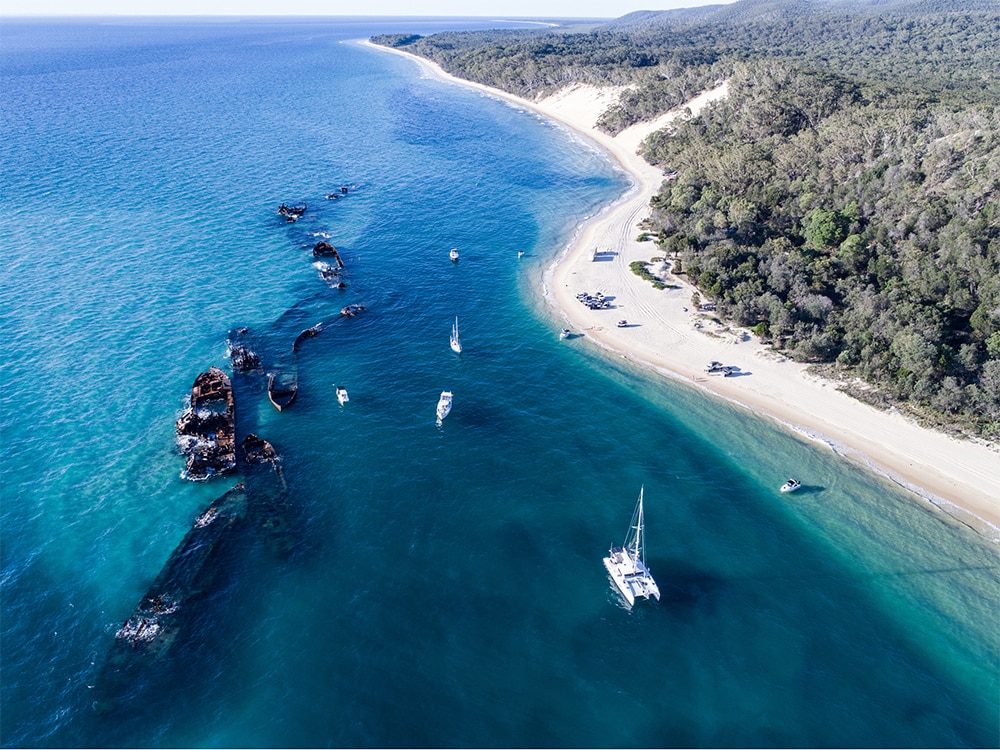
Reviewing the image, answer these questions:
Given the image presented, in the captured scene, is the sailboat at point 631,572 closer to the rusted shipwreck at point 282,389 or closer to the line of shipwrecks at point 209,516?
the line of shipwrecks at point 209,516

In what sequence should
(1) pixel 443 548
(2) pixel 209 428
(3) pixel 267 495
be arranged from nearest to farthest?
1. (1) pixel 443 548
2. (3) pixel 267 495
3. (2) pixel 209 428

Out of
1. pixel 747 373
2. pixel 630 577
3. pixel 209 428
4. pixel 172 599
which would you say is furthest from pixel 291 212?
pixel 630 577

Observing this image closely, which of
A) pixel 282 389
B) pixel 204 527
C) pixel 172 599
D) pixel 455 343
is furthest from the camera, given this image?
pixel 455 343

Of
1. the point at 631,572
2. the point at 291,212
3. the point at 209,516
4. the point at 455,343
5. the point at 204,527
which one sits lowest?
the point at 204,527

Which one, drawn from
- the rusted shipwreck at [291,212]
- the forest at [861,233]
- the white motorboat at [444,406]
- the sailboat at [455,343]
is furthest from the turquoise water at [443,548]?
the rusted shipwreck at [291,212]

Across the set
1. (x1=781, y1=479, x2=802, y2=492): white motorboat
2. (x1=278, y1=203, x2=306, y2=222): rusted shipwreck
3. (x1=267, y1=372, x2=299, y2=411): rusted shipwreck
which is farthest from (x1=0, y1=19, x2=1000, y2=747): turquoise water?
(x1=278, y1=203, x2=306, y2=222): rusted shipwreck

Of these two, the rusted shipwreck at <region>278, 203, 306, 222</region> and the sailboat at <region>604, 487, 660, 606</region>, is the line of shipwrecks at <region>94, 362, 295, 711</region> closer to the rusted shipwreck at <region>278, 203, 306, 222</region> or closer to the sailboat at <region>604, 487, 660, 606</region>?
the sailboat at <region>604, 487, 660, 606</region>

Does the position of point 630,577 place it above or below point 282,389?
below

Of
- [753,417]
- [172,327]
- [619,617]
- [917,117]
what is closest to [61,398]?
[172,327]

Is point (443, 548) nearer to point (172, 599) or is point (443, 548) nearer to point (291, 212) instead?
point (172, 599)
